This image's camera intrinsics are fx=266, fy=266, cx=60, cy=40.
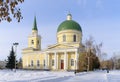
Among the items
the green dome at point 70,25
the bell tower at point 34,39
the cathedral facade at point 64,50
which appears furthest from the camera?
the bell tower at point 34,39

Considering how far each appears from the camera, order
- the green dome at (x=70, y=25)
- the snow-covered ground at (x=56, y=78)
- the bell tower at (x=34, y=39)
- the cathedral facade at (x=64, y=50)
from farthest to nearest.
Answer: the bell tower at (x=34, y=39)
the green dome at (x=70, y=25)
the cathedral facade at (x=64, y=50)
the snow-covered ground at (x=56, y=78)

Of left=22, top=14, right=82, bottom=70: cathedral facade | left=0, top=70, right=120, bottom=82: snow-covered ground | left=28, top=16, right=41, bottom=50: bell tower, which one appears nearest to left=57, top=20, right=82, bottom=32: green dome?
left=22, top=14, right=82, bottom=70: cathedral facade

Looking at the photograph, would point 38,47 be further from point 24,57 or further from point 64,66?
point 64,66

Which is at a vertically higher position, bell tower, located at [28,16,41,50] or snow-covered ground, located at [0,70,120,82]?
bell tower, located at [28,16,41,50]

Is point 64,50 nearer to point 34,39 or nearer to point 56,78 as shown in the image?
point 34,39

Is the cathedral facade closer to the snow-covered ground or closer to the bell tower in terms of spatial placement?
the bell tower

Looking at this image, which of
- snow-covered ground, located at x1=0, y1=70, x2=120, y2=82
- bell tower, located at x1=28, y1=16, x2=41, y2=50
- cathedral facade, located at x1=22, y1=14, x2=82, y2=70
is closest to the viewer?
snow-covered ground, located at x1=0, y1=70, x2=120, y2=82

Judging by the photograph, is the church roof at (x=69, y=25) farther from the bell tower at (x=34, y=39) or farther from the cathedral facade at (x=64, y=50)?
the bell tower at (x=34, y=39)

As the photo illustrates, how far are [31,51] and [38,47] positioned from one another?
10.3 ft

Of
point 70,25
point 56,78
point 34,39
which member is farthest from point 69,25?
point 56,78

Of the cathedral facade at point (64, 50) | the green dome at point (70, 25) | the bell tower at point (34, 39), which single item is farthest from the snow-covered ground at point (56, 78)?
the bell tower at point (34, 39)

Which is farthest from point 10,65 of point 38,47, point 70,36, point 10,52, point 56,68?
point 70,36

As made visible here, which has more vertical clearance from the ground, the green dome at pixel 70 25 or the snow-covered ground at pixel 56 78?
the green dome at pixel 70 25

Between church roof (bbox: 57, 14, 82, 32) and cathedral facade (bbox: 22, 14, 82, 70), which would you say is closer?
cathedral facade (bbox: 22, 14, 82, 70)
